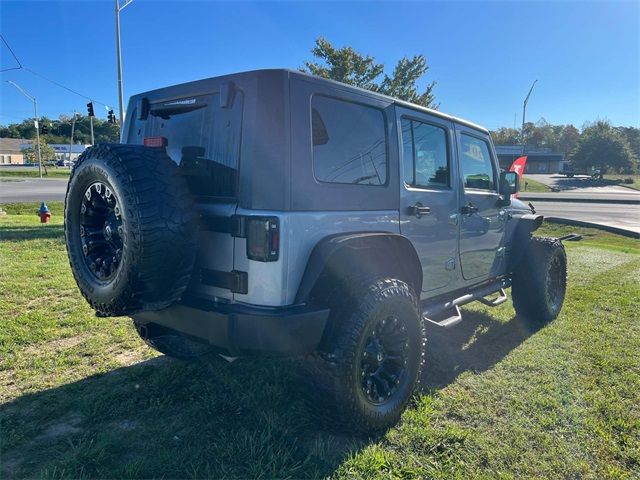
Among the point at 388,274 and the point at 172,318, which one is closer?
the point at 172,318

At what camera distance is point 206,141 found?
269cm

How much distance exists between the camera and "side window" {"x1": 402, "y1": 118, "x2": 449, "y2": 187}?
3.32 meters

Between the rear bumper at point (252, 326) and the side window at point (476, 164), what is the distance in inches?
86.8

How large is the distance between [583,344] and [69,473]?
4.30 meters

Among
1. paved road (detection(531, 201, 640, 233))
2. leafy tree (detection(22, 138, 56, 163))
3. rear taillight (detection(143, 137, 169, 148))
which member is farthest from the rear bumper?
leafy tree (detection(22, 138, 56, 163))

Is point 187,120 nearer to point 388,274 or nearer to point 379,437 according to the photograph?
point 388,274

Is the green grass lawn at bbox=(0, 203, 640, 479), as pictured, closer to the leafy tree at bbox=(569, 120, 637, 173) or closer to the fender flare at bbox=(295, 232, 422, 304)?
the fender flare at bbox=(295, 232, 422, 304)

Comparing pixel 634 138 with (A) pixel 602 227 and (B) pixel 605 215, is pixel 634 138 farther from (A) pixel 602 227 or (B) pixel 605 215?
(A) pixel 602 227

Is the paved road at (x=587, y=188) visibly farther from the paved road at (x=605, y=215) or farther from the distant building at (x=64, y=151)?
the distant building at (x=64, y=151)

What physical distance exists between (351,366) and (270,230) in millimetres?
911

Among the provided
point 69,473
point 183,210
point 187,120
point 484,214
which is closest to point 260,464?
point 69,473

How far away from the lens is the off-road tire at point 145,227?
2242mm

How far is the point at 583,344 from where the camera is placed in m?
4.34

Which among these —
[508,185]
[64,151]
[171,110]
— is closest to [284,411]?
[171,110]
